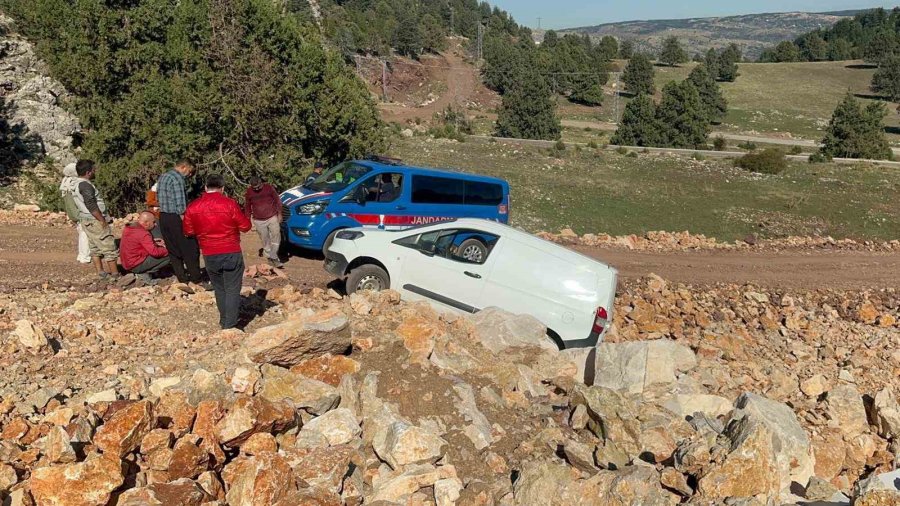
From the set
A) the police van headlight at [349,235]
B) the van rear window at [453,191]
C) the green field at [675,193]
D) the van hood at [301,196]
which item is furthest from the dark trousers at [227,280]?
the green field at [675,193]

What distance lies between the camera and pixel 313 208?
13828 mm

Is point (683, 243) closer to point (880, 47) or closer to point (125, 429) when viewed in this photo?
point (125, 429)

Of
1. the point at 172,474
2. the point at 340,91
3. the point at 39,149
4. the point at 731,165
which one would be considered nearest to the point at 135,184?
the point at 39,149

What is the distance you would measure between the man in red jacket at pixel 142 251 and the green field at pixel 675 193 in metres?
17.0

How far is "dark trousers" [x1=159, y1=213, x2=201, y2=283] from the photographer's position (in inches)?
407

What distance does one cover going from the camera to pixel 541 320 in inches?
392

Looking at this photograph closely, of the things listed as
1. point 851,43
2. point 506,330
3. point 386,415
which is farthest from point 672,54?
point 386,415

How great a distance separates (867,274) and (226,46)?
18321mm

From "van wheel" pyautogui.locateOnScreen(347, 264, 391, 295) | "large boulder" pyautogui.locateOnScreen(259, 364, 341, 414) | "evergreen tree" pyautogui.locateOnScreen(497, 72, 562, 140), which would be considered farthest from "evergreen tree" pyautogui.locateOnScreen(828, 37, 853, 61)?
"large boulder" pyautogui.locateOnScreen(259, 364, 341, 414)

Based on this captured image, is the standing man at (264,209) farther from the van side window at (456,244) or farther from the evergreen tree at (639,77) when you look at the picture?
the evergreen tree at (639,77)

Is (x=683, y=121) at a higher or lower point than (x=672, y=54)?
lower

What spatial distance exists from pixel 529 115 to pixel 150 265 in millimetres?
53369

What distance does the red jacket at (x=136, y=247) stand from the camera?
10.6 m

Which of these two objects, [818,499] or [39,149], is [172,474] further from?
[39,149]
